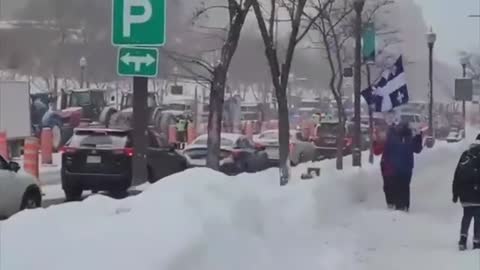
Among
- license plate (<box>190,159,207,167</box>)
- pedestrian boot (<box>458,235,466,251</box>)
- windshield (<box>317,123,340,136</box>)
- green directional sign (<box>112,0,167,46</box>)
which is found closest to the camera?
green directional sign (<box>112,0,167,46</box>)

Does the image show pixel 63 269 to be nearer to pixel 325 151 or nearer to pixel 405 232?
pixel 405 232

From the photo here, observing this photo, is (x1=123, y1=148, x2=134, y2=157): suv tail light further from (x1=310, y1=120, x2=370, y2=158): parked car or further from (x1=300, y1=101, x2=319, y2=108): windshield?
(x1=300, y1=101, x2=319, y2=108): windshield

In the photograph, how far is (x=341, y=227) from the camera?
13.5 metres

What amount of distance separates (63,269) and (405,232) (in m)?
8.48

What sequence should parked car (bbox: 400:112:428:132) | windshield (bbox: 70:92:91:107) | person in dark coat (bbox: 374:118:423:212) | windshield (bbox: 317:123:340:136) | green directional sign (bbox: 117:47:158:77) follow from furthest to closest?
windshield (bbox: 70:92:91:107)
windshield (bbox: 317:123:340:136)
parked car (bbox: 400:112:428:132)
person in dark coat (bbox: 374:118:423:212)
green directional sign (bbox: 117:47:158:77)

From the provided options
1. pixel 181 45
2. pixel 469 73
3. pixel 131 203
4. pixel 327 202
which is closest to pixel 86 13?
pixel 181 45

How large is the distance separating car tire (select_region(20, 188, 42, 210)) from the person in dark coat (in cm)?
579

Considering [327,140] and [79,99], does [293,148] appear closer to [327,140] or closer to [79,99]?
[327,140]

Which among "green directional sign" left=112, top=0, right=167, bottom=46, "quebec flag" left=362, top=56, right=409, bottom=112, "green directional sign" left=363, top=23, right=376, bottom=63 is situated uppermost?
"green directional sign" left=363, top=23, right=376, bottom=63

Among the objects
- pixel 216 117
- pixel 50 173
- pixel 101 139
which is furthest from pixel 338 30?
pixel 216 117

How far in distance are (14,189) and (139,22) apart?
19.9 ft

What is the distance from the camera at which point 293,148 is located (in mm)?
33188

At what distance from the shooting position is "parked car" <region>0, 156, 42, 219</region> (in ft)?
46.9

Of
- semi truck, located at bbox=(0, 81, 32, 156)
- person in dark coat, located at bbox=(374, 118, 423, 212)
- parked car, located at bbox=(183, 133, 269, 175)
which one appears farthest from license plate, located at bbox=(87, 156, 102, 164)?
semi truck, located at bbox=(0, 81, 32, 156)
